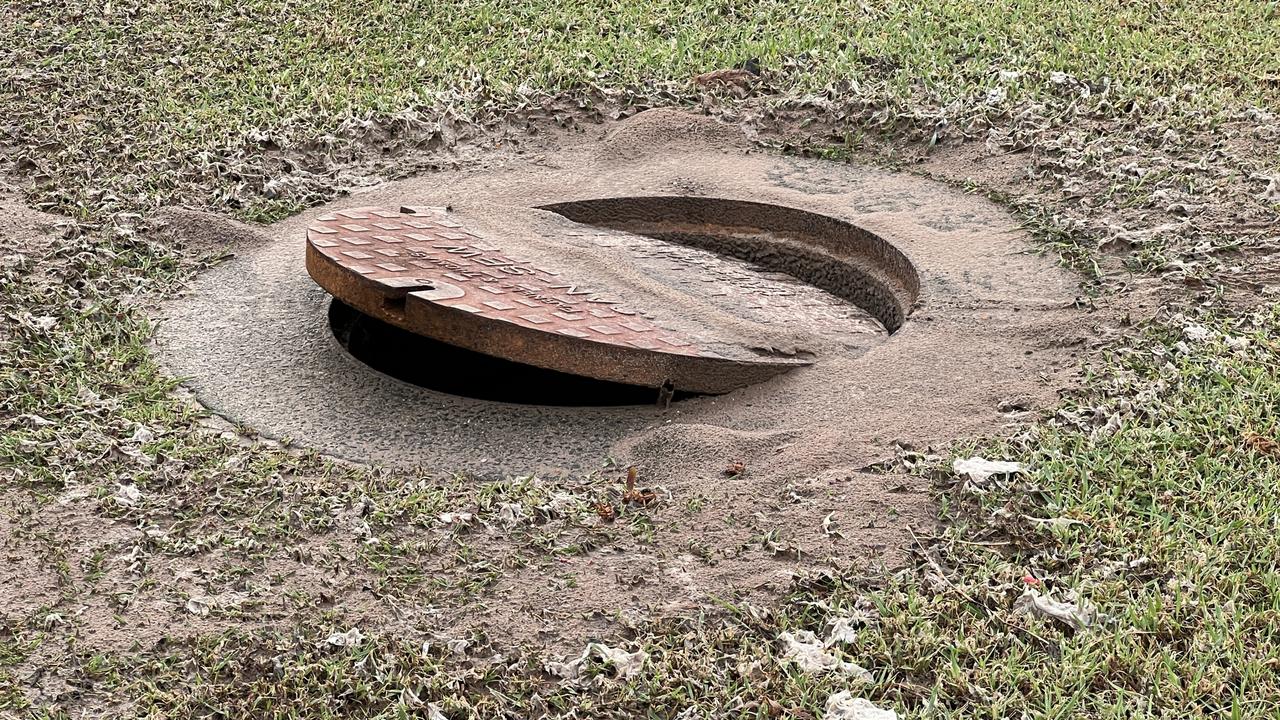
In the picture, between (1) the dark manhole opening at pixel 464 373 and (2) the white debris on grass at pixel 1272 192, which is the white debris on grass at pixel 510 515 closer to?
(1) the dark manhole opening at pixel 464 373

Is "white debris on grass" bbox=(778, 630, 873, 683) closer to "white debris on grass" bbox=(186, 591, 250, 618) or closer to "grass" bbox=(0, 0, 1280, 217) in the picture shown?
"white debris on grass" bbox=(186, 591, 250, 618)

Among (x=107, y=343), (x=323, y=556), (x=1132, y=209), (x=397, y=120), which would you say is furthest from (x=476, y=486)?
(x=397, y=120)

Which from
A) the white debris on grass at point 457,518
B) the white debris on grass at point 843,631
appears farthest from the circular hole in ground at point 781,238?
the white debris on grass at point 843,631

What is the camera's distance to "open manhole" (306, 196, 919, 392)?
304cm

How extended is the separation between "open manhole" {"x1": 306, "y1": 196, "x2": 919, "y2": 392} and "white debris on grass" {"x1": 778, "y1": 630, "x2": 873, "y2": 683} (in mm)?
1015

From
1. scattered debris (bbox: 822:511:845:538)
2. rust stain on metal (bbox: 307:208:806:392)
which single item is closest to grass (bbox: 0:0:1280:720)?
scattered debris (bbox: 822:511:845:538)

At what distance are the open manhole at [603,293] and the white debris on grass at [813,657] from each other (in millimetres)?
1015

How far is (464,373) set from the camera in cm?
347

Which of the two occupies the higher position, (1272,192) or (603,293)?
(1272,192)

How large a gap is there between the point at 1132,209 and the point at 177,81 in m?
3.56

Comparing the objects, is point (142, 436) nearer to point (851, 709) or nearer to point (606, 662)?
point (606, 662)

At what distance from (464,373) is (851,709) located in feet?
5.77

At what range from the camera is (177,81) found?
5309 mm

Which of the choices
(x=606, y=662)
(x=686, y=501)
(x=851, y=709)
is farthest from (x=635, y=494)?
(x=851, y=709)
